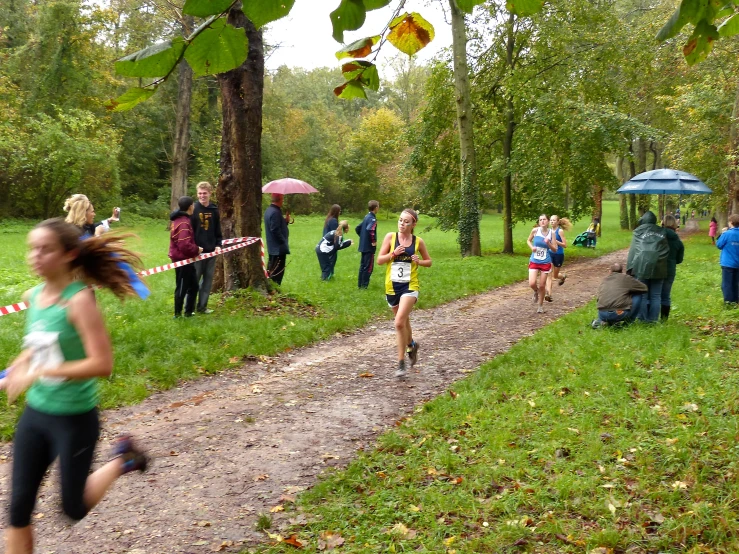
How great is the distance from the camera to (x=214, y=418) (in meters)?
6.25

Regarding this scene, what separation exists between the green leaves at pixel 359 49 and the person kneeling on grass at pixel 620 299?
8.43m

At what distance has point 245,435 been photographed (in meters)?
5.82

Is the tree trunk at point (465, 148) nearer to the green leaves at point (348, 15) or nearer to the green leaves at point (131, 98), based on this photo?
the green leaves at point (348, 15)

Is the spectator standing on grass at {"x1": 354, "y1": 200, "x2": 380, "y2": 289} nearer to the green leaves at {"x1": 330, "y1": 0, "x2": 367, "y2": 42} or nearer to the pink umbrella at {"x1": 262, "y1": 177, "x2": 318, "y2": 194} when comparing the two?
the pink umbrella at {"x1": 262, "y1": 177, "x2": 318, "y2": 194}

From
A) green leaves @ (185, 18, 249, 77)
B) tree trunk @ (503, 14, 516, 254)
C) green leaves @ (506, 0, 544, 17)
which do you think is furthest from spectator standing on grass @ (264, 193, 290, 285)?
tree trunk @ (503, 14, 516, 254)

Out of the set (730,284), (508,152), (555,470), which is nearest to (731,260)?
(730,284)

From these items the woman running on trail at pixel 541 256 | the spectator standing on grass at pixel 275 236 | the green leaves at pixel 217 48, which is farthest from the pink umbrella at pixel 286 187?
the green leaves at pixel 217 48

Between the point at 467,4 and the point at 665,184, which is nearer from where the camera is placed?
the point at 467,4

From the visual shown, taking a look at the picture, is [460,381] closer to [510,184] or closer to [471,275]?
[471,275]

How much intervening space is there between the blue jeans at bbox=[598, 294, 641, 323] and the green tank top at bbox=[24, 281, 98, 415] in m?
8.28

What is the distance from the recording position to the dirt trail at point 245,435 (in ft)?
13.8

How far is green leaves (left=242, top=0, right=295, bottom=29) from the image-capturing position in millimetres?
1600

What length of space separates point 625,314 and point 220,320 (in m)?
6.19

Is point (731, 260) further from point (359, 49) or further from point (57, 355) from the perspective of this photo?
point (57, 355)
